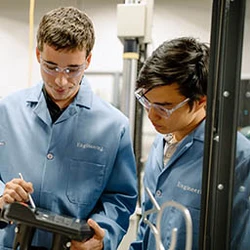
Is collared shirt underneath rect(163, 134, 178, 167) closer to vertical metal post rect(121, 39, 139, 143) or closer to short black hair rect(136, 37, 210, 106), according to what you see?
short black hair rect(136, 37, 210, 106)

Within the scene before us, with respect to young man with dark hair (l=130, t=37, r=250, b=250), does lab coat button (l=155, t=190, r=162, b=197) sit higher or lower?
lower

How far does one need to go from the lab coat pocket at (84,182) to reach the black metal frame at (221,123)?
0.48 metres

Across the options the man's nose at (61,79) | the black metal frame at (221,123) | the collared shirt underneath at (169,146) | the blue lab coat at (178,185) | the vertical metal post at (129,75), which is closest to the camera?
the black metal frame at (221,123)

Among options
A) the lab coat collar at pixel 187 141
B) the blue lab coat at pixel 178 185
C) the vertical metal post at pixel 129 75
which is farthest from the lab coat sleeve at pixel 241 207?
the vertical metal post at pixel 129 75

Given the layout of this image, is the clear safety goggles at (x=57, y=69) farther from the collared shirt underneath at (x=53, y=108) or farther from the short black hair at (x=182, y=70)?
the short black hair at (x=182, y=70)

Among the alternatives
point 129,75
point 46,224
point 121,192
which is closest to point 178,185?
point 121,192

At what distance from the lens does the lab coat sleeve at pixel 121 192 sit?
1132 mm

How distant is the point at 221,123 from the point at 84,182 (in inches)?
21.9

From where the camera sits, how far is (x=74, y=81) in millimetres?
1127

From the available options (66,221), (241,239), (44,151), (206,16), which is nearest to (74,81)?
(44,151)

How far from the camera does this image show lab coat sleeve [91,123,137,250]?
1132mm

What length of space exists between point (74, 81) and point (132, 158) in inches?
12.4

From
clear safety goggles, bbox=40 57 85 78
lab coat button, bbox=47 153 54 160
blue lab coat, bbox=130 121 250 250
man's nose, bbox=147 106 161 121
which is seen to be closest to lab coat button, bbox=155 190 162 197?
blue lab coat, bbox=130 121 250 250

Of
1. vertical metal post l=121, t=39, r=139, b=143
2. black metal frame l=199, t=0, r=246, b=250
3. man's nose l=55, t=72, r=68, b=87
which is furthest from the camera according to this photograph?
vertical metal post l=121, t=39, r=139, b=143
